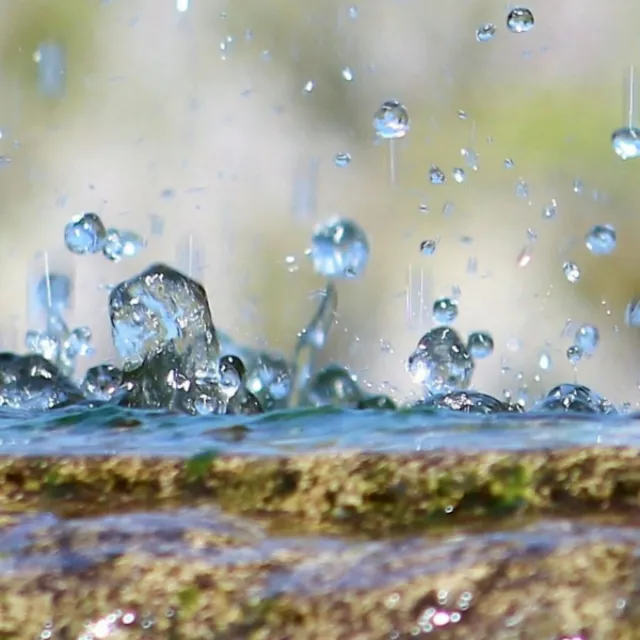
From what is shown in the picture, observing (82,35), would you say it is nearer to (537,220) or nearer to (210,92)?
(210,92)

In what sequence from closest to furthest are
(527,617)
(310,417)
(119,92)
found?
(527,617)
(310,417)
(119,92)

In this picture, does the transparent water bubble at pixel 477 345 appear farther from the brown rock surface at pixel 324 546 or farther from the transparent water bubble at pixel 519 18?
the brown rock surface at pixel 324 546

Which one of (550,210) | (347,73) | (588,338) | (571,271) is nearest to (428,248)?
(588,338)

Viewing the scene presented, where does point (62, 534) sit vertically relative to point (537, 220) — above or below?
below

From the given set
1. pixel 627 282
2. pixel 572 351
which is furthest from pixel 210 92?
pixel 572 351

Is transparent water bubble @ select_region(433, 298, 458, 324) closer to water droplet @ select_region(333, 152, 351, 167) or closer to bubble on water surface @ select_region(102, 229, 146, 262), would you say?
bubble on water surface @ select_region(102, 229, 146, 262)

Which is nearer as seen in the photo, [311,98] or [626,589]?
[626,589]

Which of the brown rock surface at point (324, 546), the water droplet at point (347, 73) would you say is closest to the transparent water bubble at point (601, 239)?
the water droplet at point (347, 73)

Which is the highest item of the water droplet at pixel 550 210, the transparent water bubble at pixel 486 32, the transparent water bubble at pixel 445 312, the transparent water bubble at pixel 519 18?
the transparent water bubble at pixel 486 32
